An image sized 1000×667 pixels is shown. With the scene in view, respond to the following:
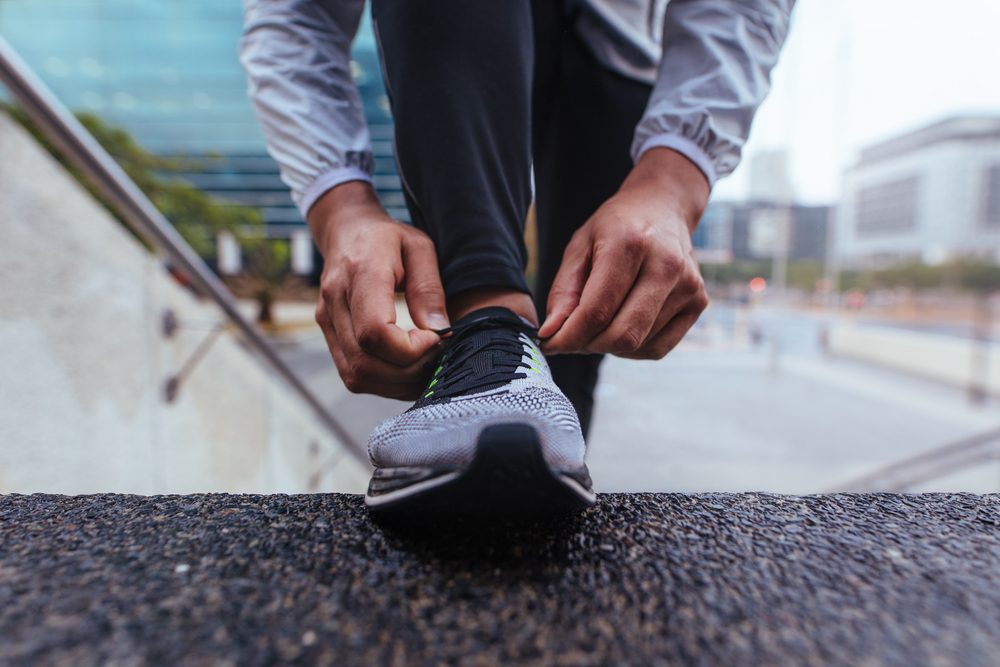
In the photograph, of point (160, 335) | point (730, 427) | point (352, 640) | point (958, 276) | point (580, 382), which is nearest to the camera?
point (352, 640)

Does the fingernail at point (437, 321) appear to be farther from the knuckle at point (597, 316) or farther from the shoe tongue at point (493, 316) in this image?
the knuckle at point (597, 316)

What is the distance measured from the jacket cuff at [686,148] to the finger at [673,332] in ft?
0.54

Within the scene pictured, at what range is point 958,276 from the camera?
8.32m

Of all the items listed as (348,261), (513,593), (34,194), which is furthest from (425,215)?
(34,194)

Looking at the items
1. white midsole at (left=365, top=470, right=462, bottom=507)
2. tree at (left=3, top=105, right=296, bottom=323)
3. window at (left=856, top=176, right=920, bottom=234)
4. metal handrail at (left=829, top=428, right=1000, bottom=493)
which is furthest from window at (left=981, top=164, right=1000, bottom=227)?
white midsole at (left=365, top=470, right=462, bottom=507)

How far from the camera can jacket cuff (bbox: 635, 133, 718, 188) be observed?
60 cm

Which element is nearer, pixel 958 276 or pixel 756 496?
pixel 756 496

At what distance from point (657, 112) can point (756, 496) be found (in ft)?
1.37

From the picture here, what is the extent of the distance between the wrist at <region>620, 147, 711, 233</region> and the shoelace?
192 mm

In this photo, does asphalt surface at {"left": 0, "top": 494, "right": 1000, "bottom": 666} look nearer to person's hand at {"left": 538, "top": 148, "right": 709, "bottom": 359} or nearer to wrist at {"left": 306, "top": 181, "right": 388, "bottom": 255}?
person's hand at {"left": 538, "top": 148, "right": 709, "bottom": 359}

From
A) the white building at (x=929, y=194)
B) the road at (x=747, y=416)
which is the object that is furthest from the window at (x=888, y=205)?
the road at (x=747, y=416)

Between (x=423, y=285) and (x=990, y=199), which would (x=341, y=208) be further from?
(x=990, y=199)

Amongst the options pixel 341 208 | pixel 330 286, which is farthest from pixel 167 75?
pixel 330 286

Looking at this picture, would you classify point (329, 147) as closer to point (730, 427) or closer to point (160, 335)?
point (160, 335)
